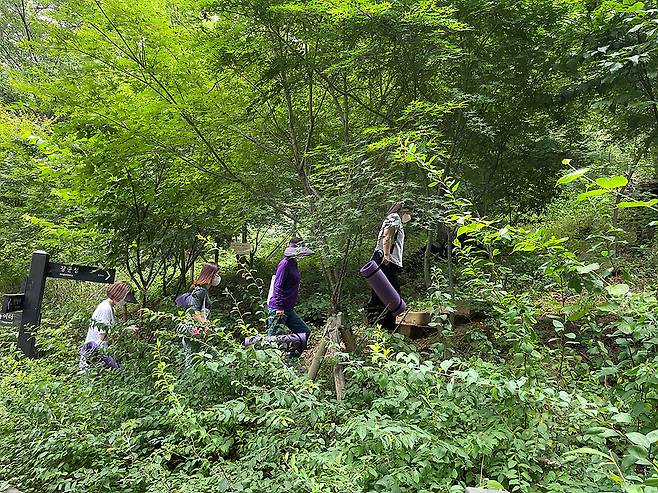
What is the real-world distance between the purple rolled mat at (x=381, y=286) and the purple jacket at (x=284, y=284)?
30.0 inches

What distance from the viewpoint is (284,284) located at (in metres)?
4.16

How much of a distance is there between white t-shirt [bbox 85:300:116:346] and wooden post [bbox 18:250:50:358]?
1.80ft

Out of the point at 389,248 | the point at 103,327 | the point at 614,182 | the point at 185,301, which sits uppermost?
the point at 614,182

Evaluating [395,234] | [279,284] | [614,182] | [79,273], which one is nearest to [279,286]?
[279,284]

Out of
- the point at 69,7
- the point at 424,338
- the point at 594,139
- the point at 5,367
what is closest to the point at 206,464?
the point at 5,367

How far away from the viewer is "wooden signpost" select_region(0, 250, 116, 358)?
4.32m

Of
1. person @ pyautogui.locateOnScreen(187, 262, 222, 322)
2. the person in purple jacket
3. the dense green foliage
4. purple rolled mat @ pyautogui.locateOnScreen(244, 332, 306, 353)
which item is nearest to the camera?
the dense green foliage

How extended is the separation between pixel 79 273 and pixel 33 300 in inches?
19.0

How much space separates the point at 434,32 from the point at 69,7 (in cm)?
294

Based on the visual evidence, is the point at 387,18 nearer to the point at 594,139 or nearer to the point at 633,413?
the point at 633,413

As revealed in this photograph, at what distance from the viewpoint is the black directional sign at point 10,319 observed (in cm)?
429

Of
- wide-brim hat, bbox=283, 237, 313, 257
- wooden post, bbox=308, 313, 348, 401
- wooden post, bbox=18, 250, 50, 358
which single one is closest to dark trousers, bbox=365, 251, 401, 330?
wooden post, bbox=308, 313, 348, 401

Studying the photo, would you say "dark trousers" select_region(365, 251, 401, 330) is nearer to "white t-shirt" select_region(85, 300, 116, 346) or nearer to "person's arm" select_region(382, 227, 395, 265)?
"person's arm" select_region(382, 227, 395, 265)

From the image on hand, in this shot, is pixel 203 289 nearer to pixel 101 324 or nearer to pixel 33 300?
pixel 101 324
